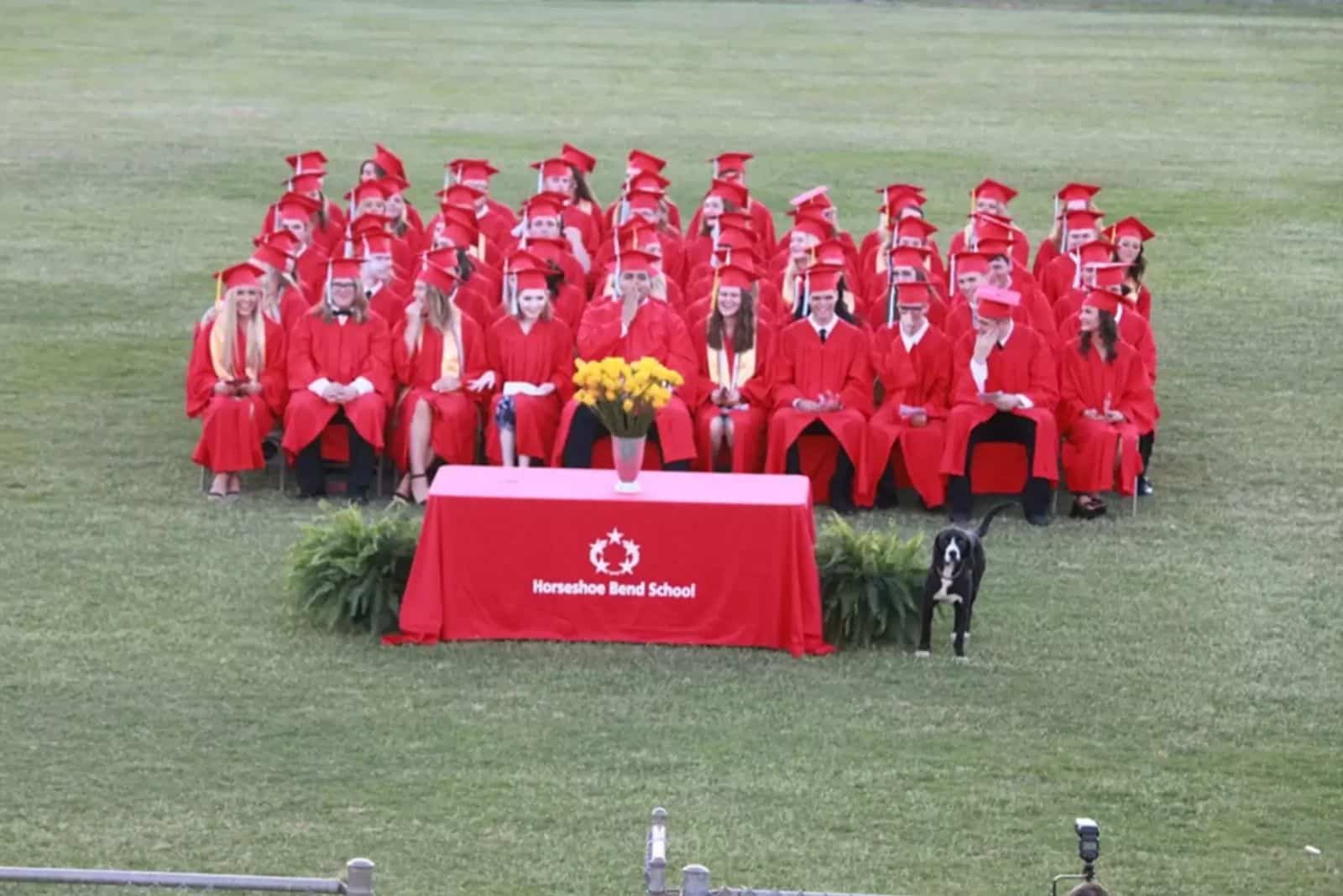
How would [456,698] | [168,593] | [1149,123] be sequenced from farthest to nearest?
[1149,123]
[168,593]
[456,698]

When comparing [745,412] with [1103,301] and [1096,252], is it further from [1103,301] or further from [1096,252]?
[1096,252]

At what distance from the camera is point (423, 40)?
4572 cm

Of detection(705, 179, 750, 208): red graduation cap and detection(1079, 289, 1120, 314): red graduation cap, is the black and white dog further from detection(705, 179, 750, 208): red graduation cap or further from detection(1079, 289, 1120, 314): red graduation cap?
detection(705, 179, 750, 208): red graduation cap

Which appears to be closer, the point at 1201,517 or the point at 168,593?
the point at 168,593

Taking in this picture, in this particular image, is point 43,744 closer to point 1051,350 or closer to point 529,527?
point 529,527

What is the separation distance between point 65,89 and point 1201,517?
84.4ft

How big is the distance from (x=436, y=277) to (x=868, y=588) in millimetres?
4456

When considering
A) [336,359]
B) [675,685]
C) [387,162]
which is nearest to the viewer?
[675,685]

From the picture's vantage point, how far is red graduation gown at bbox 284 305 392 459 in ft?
47.1

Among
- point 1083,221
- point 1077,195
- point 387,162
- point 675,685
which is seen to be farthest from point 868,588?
point 387,162

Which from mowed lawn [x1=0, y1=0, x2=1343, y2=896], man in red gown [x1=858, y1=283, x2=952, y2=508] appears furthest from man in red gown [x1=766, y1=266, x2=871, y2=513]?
mowed lawn [x1=0, y1=0, x2=1343, y2=896]

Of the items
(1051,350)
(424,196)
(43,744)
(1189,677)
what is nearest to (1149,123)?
(424,196)

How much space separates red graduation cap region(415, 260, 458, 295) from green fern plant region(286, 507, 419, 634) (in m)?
3.16

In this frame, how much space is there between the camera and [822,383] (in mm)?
14500
